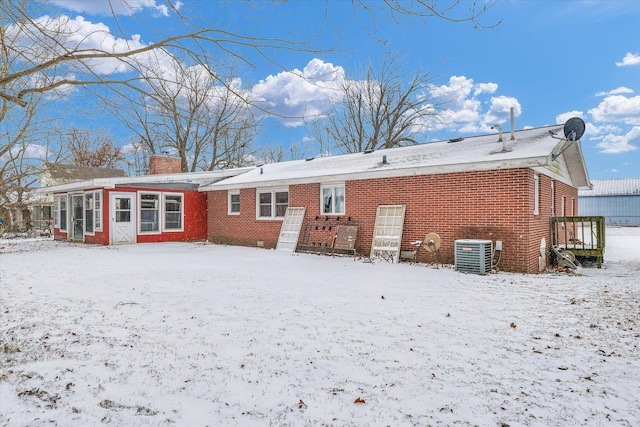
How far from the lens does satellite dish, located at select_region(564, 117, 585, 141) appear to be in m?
8.57

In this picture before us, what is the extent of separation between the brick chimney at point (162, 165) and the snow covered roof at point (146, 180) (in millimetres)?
2666

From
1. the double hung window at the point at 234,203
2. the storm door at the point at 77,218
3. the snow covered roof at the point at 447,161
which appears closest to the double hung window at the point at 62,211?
the storm door at the point at 77,218

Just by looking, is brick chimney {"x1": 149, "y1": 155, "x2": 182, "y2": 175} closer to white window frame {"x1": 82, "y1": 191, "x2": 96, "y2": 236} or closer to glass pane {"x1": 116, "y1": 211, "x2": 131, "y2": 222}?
white window frame {"x1": 82, "y1": 191, "x2": 96, "y2": 236}

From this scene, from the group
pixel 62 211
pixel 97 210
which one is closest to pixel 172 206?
pixel 97 210

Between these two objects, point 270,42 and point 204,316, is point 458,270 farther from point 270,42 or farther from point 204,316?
point 270,42

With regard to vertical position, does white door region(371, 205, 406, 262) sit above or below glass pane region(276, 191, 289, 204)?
below

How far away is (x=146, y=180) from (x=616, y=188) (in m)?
45.2

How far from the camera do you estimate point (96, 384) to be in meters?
3.04

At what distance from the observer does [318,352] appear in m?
3.67

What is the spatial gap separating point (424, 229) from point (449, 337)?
20.5 ft

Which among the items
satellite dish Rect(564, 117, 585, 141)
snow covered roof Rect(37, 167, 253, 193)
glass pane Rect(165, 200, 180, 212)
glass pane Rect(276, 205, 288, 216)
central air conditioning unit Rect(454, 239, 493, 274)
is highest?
satellite dish Rect(564, 117, 585, 141)

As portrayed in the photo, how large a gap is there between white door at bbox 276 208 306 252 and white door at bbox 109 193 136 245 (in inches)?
258

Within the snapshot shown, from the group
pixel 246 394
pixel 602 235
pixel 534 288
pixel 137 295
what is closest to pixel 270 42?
pixel 246 394

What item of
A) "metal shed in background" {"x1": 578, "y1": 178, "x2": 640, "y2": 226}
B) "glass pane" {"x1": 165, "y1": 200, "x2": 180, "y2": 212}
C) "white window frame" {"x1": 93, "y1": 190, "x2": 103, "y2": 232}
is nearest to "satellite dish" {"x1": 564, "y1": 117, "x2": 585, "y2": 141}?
"glass pane" {"x1": 165, "y1": 200, "x2": 180, "y2": 212}
